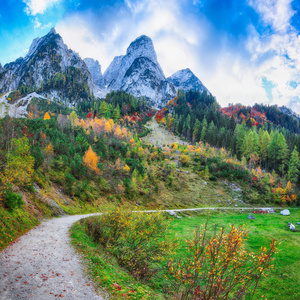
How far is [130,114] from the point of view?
169 m

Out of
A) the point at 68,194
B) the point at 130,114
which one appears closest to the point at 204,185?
the point at 68,194

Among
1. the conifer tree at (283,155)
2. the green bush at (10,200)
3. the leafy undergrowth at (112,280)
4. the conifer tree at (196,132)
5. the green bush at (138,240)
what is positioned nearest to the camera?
the leafy undergrowth at (112,280)

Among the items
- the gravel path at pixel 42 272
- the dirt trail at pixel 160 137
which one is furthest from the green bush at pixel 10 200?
the dirt trail at pixel 160 137

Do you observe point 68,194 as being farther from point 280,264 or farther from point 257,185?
point 257,185

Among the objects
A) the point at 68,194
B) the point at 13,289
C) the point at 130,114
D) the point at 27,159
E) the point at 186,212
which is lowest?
the point at 186,212

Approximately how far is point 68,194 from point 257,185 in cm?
7433

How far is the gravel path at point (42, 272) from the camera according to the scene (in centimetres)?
767

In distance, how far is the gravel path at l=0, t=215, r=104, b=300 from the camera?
302 inches

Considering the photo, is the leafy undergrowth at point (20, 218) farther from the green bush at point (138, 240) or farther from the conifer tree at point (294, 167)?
the conifer tree at point (294, 167)

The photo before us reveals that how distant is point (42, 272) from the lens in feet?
30.9

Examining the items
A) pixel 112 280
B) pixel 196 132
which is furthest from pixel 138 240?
pixel 196 132

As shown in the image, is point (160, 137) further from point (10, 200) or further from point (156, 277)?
point (156, 277)

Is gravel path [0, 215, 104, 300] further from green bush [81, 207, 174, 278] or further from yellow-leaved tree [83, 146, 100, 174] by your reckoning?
yellow-leaved tree [83, 146, 100, 174]

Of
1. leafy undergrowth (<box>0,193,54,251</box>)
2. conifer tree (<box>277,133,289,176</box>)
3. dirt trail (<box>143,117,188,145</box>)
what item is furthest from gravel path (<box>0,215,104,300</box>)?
dirt trail (<box>143,117,188,145</box>)
